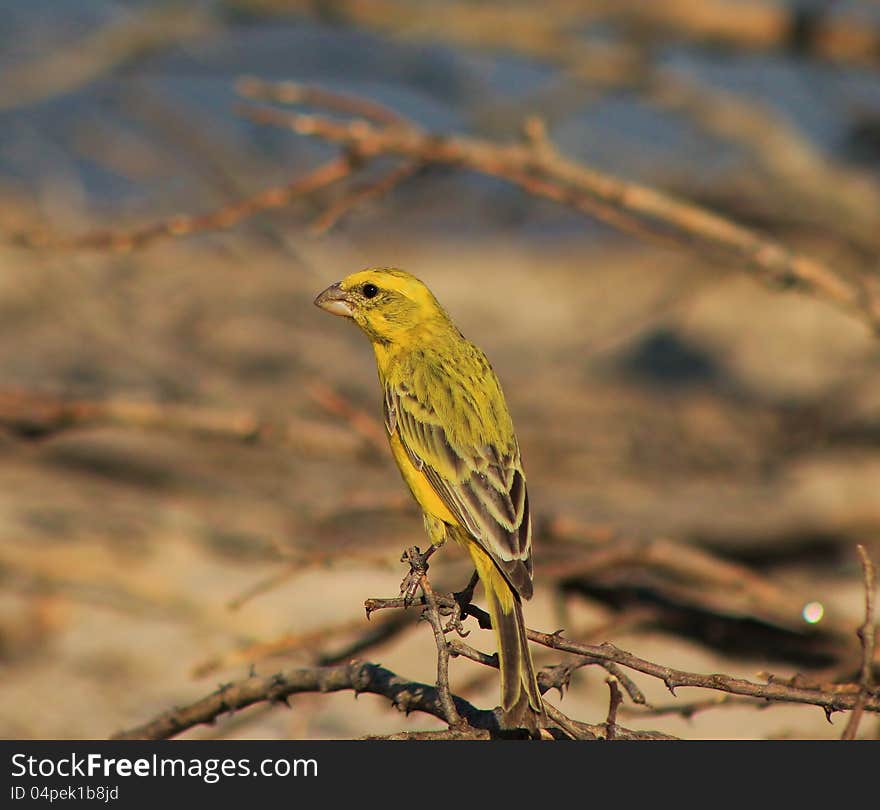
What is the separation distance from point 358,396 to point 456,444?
178 inches

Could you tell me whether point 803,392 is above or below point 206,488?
above

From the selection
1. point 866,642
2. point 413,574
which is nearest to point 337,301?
point 413,574

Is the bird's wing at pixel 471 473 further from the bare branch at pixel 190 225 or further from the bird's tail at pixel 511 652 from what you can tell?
the bare branch at pixel 190 225

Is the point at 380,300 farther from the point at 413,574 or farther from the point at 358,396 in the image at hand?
the point at 358,396

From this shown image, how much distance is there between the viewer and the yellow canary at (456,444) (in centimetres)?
311

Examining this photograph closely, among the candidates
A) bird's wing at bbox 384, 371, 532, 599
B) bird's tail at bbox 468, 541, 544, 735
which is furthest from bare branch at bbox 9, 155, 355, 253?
bird's tail at bbox 468, 541, 544, 735

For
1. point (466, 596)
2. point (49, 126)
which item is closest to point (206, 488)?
point (466, 596)

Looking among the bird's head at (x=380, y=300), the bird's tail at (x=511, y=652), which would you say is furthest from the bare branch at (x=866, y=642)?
the bird's head at (x=380, y=300)

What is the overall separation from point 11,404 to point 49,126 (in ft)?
19.8

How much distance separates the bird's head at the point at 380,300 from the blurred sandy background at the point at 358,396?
59 centimetres

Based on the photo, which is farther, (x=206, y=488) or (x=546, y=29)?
(x=546, y=29)

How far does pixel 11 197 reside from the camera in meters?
10.7
